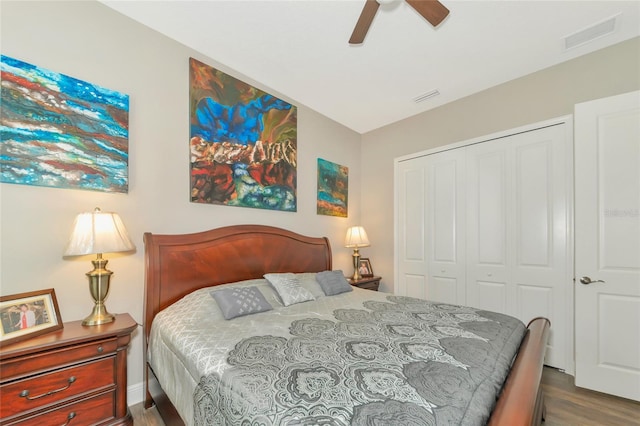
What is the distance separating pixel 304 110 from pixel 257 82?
0.72m

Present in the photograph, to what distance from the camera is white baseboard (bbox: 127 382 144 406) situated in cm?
206

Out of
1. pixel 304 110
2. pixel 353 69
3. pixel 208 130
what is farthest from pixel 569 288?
pixel 208 130

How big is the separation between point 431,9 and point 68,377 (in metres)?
2.97

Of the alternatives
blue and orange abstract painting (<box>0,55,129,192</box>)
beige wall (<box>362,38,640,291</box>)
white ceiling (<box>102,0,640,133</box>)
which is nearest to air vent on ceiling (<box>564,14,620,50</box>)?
white ceiling (<box>102,0,640,133</box>)

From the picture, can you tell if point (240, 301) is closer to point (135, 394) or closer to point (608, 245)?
point (135, 394)

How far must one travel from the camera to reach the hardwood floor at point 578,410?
1940 mm

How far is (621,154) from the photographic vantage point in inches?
90.4

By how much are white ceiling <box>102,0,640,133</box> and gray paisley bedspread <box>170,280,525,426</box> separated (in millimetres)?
2168

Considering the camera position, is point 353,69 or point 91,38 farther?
point 353,69

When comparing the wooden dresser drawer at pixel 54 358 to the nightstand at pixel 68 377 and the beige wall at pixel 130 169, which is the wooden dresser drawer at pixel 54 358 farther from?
the beige wall at pixel 130 169

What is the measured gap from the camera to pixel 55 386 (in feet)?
4.76

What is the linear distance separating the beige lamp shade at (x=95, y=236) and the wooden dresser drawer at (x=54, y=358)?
1.70ft

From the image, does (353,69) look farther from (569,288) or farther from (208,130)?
(569,288)

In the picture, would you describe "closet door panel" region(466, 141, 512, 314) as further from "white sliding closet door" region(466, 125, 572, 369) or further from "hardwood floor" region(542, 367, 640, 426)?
"hardwood floor" region(542, 367, 640, 426)
